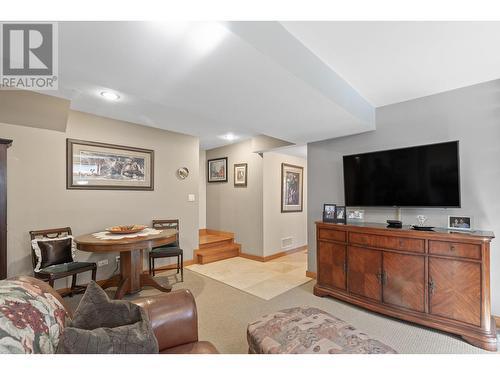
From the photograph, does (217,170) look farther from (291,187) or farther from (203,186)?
(291,187)

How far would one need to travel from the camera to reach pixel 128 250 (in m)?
2.61

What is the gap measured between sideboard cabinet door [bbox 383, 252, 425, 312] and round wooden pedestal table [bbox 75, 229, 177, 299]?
2486 mm

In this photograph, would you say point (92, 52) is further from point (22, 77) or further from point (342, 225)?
point (342, 225)

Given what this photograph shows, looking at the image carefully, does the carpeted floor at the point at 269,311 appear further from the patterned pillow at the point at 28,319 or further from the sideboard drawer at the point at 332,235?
the patterned pillow at the point at 28,319

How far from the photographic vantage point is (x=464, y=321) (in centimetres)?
201

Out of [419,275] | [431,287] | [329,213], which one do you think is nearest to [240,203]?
[329,213]

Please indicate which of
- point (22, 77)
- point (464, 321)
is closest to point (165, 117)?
point (22, 77)

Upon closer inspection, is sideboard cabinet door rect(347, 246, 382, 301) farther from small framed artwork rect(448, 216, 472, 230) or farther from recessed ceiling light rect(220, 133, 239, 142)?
recessed ceiling light rect(220, 133, 239, 142)

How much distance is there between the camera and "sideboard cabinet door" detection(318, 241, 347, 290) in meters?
2.78

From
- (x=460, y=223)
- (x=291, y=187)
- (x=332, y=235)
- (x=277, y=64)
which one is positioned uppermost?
(x=277, y=64)

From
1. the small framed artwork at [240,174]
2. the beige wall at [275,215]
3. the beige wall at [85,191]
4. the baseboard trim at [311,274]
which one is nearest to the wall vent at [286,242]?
the beige wall at [275,215]

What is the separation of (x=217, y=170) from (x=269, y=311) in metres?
3.55

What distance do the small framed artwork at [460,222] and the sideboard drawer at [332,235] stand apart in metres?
1.06

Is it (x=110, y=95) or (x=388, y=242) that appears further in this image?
(x=110, y=95)
